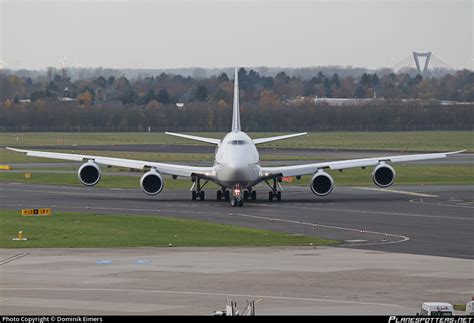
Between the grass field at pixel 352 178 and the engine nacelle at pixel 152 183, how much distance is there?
1271 cm

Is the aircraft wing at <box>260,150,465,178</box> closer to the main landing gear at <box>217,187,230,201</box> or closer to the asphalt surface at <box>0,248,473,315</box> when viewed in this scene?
the main landing gear at <box>217,187,230,201</box>

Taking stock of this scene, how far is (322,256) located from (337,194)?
3302 cm

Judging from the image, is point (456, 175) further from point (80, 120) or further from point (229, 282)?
point (80, 120)

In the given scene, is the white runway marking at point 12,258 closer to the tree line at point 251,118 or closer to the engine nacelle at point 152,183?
the engine nacelle at point 152,183

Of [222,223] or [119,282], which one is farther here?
[222,223]

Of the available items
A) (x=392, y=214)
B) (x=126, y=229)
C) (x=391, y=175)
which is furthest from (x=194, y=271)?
(x=391, y=175)

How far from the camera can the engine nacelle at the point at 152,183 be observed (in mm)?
71562

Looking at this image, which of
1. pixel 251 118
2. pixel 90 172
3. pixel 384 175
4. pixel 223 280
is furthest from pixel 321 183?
pixel 251 118

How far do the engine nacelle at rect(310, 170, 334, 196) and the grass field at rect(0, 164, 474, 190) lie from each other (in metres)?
13.4

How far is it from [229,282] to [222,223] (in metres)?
19.6

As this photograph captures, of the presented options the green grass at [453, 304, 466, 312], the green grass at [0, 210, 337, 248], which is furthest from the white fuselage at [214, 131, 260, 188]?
the green grass at [453, 304, 466, 312]

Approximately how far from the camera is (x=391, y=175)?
73375mm

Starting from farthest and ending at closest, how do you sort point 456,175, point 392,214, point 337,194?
point 456,175 < point 337,194 < point 392,214

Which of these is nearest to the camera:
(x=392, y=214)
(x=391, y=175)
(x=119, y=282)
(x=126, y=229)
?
(x=119, y=282)
